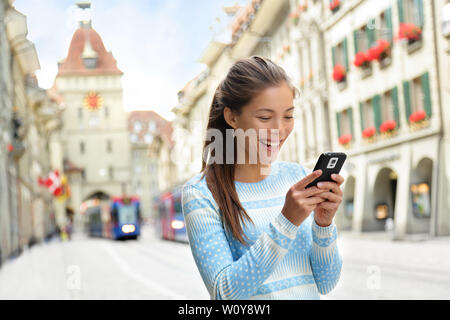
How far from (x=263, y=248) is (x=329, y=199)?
20cm

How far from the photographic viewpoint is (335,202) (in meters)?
1.94

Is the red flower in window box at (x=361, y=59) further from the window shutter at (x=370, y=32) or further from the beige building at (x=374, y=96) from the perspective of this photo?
the window shutter at (x=370, y=32)

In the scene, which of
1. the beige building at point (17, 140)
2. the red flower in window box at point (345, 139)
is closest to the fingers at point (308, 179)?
the beige building at point (17, 140)

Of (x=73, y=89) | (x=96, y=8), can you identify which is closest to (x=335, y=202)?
(x=96, y=8)

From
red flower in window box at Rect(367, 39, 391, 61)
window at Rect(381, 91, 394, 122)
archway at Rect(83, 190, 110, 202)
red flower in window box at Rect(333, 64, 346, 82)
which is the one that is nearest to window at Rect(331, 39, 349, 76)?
red flower in window box at Rect(333, 64, 346, 82)

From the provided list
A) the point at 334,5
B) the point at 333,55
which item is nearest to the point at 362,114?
the point at 333,55

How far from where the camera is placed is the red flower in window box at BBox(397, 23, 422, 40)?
21.8 meters

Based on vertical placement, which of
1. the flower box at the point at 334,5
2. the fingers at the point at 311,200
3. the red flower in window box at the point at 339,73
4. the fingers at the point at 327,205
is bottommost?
the fingers at the point at 327,205

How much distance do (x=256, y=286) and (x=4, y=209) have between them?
81.0 ft

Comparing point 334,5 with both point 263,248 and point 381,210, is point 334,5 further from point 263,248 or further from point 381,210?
point 263,248

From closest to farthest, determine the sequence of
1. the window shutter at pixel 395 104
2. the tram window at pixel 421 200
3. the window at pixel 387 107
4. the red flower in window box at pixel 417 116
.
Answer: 1. the red flower in window box at pixel 417 116
2. the tram window at pixel 421 200
3. the window shutter at pixel 395 104
4. the window at pixel 387 107

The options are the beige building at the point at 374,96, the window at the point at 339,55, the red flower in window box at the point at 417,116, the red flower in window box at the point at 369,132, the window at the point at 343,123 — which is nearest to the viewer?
the beige building at the point at 374,96

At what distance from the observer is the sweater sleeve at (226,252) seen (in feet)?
6.30

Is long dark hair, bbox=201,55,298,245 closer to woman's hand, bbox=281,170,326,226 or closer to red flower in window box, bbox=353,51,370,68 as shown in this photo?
woman's hand, bbox=281,170,326,226
